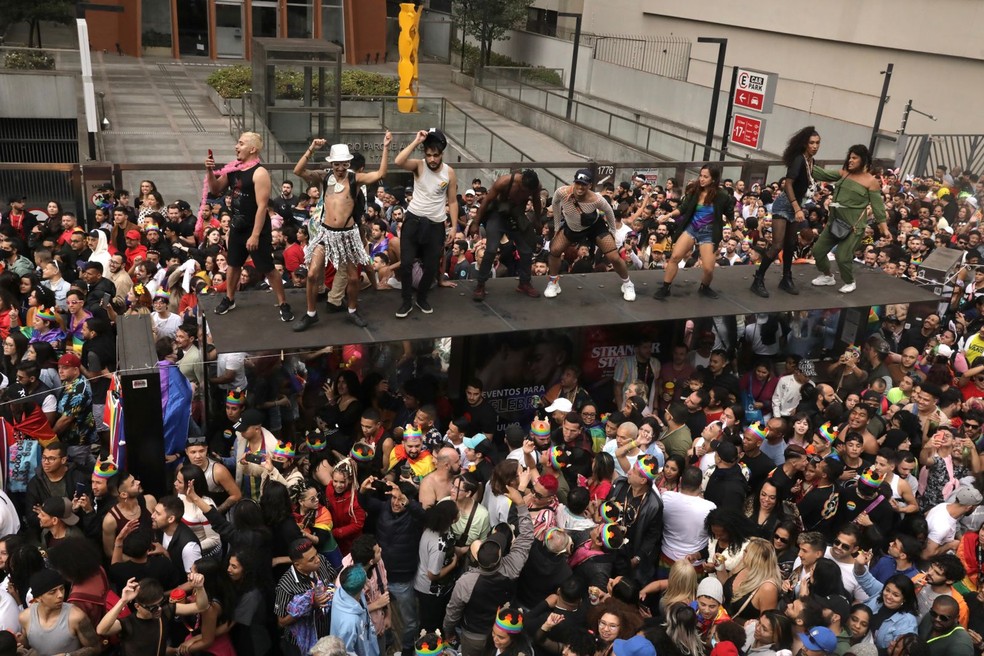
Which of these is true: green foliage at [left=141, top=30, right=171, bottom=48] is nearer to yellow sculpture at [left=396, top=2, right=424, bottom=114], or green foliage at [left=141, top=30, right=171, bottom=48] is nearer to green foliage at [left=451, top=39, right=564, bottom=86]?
green foliage at [left=451, top=39, right=564, bottom=86]

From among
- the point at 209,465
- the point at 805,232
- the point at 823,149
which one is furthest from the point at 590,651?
the point at 823,149

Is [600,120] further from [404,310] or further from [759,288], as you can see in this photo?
[404,310]

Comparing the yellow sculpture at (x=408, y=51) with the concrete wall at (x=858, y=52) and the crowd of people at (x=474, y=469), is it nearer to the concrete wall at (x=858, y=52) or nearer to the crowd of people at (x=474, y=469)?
the concrete wall at (x=858, y=52)

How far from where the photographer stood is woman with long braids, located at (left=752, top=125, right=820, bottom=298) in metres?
8.96

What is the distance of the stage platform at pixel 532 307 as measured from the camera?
796 cm

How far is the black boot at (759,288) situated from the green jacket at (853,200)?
1.00 metres

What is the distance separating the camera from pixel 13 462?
6.77m

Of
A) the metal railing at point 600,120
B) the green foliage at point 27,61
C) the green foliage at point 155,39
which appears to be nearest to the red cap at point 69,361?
the metal railing at point 600,120

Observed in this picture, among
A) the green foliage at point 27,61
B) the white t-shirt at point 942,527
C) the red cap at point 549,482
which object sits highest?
the green foliage at point 27,61

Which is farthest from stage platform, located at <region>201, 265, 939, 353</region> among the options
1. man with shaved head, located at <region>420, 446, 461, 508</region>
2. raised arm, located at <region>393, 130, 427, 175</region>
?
man with shaved head, located at <region>420, 446, 461, 508</region>

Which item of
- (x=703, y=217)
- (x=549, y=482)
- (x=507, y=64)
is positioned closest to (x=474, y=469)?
(x=549, y=482)

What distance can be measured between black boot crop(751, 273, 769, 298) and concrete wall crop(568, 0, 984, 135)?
48.9 feet

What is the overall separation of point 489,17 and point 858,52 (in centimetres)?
1383

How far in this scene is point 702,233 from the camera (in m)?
8.96
